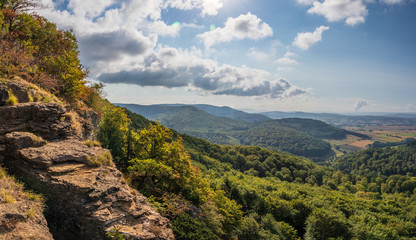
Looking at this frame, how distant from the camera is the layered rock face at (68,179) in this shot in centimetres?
1123

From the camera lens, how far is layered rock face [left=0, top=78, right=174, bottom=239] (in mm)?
11234

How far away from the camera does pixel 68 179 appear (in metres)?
11.9

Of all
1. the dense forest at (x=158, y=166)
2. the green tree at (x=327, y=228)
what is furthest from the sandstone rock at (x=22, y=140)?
the green tree at (x=327, y=228)

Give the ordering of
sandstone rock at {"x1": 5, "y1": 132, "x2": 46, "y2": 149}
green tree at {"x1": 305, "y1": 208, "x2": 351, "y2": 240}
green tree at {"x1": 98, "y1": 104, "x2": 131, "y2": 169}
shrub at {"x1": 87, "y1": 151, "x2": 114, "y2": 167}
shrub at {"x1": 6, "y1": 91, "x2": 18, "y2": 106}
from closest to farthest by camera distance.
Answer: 1. sandstone rock at {"x1": 5, "y1": 132, "x2": 46, "y2": 149}
2. shrub at {"x1": 6, "y1": 91, "x2": 18, "y2": 106}
3. shrub at {"x1": 87, "y1": 151, "x2": 114, "y2": 167}
4. green tree at {"x1": 98, "y1": 104, "x2": 131, "y2": 169}
5. green tree at {"x1": 305, "y1": 208, "x2": 351, "y2": 240}

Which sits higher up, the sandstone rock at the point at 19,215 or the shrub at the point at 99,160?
the shrub at the point at 99,160

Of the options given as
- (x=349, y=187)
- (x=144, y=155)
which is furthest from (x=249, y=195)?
(x=349, y=187)

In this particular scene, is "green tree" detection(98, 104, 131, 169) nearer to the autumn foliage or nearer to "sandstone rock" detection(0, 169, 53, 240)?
the autumn foliage

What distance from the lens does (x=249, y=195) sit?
41.7m

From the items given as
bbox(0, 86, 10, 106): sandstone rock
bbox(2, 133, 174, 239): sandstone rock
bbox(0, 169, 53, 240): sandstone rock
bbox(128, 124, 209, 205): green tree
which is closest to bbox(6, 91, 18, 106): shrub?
bbox(0, 86, 10, 106): sandstone rock

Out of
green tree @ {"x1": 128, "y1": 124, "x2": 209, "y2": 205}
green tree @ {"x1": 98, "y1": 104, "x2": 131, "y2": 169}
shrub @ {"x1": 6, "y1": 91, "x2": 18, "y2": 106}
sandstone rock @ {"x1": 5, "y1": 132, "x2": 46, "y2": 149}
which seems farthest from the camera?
green tree @ {"x1": 98, "y1": 104, "x2": 131, "y2": 169}

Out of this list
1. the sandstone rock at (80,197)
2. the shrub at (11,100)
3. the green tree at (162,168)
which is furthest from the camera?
the green tree at (162,168)

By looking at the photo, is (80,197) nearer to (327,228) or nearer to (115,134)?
(115,134)

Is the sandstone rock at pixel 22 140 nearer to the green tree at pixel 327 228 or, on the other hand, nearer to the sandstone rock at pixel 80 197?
the sandstone rock at pixel 80 197

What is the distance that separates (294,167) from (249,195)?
126 metres
